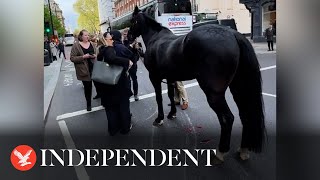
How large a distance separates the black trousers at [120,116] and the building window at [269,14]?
192 cm

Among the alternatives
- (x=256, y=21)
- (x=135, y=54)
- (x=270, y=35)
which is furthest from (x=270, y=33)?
(x=135, y=54)

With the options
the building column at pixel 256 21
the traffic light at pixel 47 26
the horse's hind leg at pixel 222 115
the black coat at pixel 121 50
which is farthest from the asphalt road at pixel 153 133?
the black coat at pixel 121 50

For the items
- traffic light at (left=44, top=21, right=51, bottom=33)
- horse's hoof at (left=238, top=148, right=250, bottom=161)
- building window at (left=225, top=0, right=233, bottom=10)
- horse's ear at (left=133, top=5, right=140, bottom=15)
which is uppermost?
building window at (left=225, top=0, right=233, bottom=10)

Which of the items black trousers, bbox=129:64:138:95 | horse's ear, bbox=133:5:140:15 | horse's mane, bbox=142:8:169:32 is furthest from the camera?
black trousers, bbox=129:64:138:95

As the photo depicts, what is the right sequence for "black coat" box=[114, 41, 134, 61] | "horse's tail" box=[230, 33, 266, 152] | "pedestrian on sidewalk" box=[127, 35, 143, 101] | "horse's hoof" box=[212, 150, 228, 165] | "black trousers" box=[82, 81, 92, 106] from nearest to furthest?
"horse's tail" box=[230, 33, 266, 152]
"horse's hoof" box=[212, 150, 228, 165]
"black coat" box=[114, 41, 134, 61]
"pedestrian on sidewalk" box=[127, 35, 143, 101]
"black trousers" box=[82, 81, 92, 106]

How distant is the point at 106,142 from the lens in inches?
139

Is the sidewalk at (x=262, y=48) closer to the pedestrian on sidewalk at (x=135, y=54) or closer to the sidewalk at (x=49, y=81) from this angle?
the pedestrian on sidewalk at (x=135, y=54)

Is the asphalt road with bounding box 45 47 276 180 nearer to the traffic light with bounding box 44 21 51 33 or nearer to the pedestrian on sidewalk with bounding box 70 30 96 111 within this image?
the pedestrian on sidewalk with bounding box 70 30 96 111

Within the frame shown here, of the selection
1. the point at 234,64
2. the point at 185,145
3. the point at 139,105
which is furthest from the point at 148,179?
the point at 139,105

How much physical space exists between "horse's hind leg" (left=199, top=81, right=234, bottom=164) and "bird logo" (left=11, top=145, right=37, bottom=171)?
1721 millimetres

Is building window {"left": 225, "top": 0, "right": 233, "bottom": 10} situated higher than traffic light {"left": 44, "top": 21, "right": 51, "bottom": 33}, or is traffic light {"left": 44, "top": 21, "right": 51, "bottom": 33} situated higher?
building window {"left": 225, "top": 0, "right": 233, "bottom": 10}

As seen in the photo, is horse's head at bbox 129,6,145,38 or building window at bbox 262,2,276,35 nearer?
building window at bbox 262,2,276,35

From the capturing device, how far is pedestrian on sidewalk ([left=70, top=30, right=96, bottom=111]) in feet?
15.0

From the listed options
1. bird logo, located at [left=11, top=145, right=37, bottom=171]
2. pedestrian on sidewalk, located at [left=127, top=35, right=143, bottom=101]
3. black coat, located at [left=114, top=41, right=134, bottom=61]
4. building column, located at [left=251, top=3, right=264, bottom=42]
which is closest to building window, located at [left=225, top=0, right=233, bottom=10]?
building column, located at [left=251, top=3, right=264, bottom=42]
